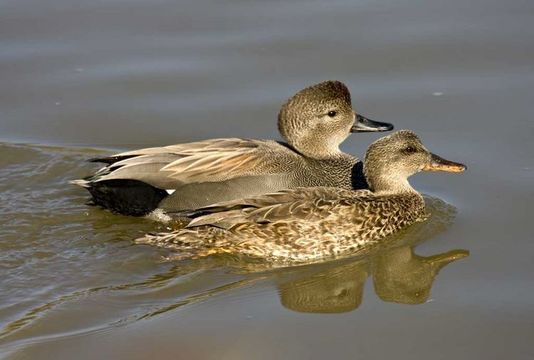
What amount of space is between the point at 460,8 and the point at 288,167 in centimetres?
391

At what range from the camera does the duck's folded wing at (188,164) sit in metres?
9.30

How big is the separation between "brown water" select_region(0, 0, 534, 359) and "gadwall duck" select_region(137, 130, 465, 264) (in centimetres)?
20

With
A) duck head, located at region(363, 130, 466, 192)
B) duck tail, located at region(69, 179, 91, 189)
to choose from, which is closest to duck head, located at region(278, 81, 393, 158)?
duck head, located at region(363, 130, 466, 192)

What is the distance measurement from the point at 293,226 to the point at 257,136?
1909mm

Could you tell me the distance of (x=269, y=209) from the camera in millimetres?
8797

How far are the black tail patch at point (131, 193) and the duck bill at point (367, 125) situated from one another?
1.74 meters

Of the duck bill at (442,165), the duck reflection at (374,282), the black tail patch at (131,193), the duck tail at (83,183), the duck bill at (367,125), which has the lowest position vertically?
the duck reflection at (374,282)

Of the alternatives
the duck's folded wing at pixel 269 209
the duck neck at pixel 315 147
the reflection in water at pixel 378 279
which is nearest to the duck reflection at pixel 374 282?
the reflection in water at pixel 378 279

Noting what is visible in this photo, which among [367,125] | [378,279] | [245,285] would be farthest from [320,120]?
[245,285]

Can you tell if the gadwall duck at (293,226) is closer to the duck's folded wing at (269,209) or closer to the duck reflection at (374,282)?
the duck's folded wing at (269,209)

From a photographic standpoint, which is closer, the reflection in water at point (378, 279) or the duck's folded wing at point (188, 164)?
the reflection in water at point (378, 279)

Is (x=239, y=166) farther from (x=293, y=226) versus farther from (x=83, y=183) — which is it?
(x=83, y=183)

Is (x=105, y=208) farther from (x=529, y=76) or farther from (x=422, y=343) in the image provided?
(x=529, y=76)

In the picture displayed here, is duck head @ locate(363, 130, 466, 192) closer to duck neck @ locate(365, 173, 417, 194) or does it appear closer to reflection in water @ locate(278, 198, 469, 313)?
duck neck @ locate(365, 173, 417, 194)
